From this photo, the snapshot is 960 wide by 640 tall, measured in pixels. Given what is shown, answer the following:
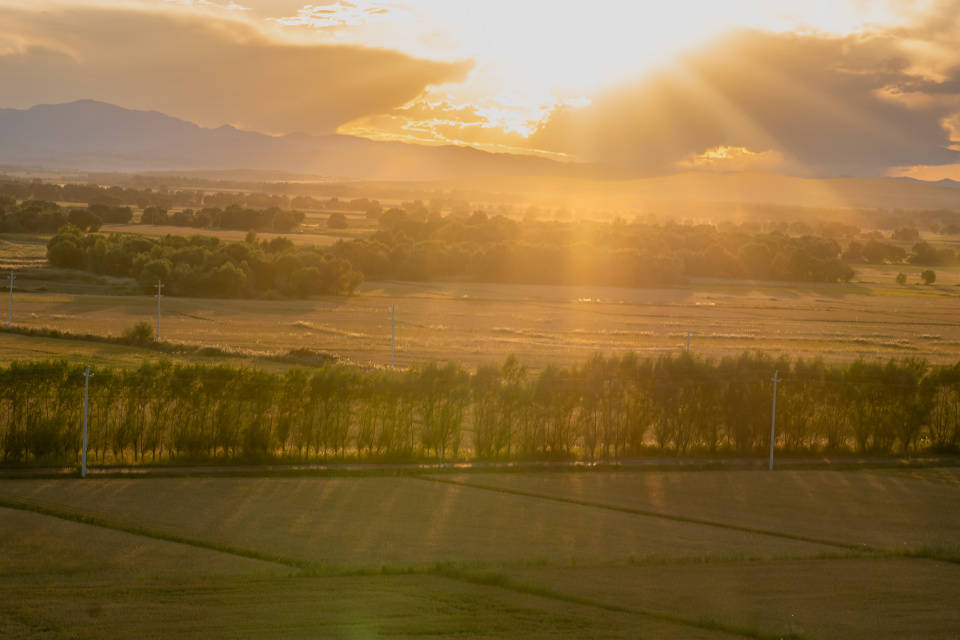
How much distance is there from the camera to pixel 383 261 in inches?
3066

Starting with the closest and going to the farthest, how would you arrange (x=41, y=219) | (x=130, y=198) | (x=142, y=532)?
(x=142, y=532) < (x=41, y=219) < (x=130, y=198)

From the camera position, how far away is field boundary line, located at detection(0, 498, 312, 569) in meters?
16.3

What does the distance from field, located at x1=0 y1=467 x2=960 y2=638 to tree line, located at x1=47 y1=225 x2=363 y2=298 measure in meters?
43.0

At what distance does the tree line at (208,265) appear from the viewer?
62625 millimetres

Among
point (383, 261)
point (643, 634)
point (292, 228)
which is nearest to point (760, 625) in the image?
point (643, 634)

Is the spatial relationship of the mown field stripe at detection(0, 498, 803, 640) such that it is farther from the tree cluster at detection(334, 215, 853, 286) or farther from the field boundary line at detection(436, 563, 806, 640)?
the tree cluster at detection(334, 215, 853, 286)

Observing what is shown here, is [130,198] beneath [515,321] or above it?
above

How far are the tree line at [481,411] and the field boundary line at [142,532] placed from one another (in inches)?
150

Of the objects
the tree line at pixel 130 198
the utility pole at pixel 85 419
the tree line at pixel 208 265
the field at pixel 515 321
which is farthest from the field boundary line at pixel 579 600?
the tree line at pixel 130 198

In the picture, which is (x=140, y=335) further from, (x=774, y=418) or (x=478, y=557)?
(x=478, y=557)

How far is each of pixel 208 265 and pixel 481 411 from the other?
4283 cm

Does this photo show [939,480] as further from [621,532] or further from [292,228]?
[292,228]

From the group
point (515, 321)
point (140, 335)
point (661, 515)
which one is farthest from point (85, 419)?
point (515, 321)

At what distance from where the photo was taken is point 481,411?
84.1 feet
